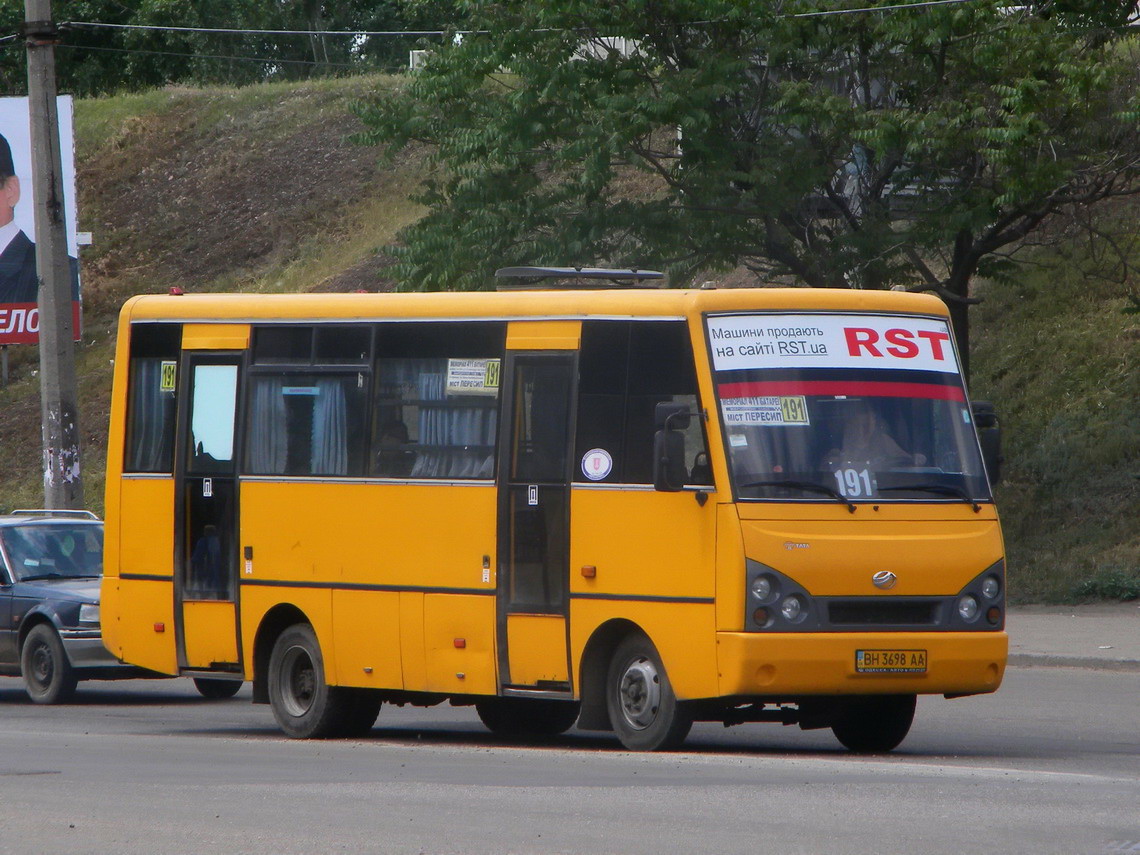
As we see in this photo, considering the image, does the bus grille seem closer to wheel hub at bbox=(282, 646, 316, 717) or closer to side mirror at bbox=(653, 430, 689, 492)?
side mirror at bbox=(653, 430, 689, 492)

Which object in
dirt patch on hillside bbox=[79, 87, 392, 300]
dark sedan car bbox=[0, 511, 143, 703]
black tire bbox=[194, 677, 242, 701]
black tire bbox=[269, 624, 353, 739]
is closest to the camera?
black tire bbox=[269, 624, 353, 739]

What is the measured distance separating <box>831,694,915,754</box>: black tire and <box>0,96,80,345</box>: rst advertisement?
21788 mm

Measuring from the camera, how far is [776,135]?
2389 centimetres

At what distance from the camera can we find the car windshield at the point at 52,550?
57.3 ft

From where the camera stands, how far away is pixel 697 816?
27.4 ft

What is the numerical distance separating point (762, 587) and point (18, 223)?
24.5 metres

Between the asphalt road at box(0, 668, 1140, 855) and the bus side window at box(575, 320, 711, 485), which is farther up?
the bus side window at box(575, 320, 711, 485)

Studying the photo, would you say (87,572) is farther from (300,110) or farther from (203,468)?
(300,110)

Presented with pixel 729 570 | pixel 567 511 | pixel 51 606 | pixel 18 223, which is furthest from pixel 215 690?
pixel 18 223

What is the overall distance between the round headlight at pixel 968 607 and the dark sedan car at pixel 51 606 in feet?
26.3

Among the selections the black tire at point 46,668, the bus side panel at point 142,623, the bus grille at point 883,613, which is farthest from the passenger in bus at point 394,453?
the black tire at point 46,668

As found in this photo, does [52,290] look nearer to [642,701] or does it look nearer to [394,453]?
[394,453]

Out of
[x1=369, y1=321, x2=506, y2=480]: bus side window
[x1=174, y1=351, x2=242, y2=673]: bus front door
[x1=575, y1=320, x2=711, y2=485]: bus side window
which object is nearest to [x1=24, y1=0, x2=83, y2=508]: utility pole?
[x1=174, y1=351, x2=242, y2=673]: bus front door

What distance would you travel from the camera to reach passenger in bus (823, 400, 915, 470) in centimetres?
1102
